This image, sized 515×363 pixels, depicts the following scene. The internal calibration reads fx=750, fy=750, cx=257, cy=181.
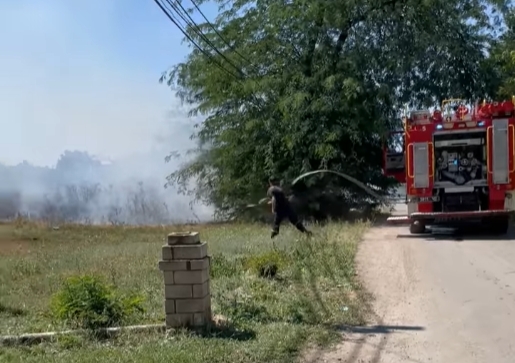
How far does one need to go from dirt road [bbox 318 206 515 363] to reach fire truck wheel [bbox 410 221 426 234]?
2486 mm

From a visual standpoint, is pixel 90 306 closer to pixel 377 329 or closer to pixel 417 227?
pixel 377 329

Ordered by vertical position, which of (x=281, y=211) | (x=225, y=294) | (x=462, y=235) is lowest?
(x=462, y=235)

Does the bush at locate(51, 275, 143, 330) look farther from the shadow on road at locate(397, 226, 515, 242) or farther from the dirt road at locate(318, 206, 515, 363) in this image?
the shadow on road at locate(397, 226, 515, 242)

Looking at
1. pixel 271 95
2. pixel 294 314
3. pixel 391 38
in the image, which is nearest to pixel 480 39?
pixel 391 38

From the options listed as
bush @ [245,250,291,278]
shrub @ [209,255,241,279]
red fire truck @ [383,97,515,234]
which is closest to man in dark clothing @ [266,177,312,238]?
red fire truck @ [383,97,515,234]

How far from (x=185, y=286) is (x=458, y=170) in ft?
39.9

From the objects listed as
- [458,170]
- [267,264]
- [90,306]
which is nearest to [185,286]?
[90,306]

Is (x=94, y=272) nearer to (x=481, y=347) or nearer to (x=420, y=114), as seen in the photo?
(x=481, y=347)

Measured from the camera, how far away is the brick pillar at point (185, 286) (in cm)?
815

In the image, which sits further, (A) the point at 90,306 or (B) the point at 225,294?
(B) the point at 225,294

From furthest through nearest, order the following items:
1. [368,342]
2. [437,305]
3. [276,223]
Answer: [276,223]
[437,305]
[368,342]

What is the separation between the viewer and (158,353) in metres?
7.08

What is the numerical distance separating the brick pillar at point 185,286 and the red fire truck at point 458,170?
441 inches

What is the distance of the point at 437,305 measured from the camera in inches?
389
